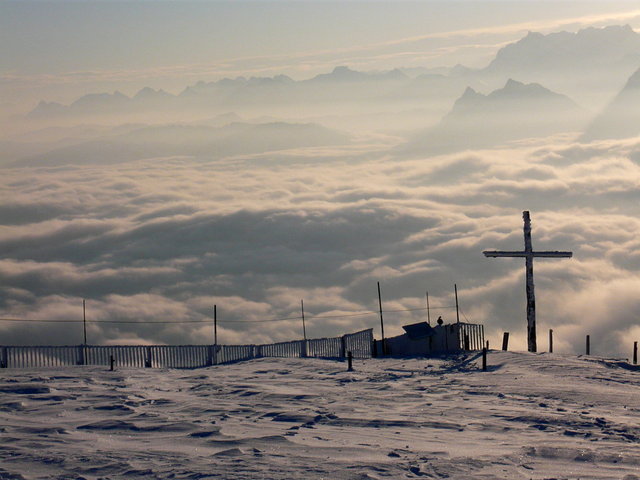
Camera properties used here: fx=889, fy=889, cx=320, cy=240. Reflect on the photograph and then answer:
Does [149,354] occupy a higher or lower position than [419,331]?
lower

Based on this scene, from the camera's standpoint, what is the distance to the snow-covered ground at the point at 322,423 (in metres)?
17.3

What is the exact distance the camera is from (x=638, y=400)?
86.7 ft

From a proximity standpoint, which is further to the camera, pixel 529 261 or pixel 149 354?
pixel 529 261

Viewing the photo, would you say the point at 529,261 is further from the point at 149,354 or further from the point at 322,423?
the point at 322,423

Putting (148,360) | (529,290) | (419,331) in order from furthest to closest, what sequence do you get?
(529,290) < (419,331) < (148,360)

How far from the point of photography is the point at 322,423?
22.3 metres

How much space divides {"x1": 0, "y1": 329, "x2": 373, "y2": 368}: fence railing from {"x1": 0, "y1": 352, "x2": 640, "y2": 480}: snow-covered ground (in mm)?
2588

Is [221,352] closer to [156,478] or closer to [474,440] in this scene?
[474,440]

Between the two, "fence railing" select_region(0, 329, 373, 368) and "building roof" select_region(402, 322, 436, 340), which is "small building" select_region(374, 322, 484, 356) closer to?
"building roof" select_region(402, 322, 436, 340)

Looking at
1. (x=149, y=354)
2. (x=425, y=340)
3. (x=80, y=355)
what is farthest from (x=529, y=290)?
(x=80, y=355)

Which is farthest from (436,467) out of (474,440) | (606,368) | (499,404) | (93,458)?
(606,368)

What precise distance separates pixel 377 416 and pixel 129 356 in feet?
54.2

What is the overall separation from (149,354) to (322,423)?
657 inches

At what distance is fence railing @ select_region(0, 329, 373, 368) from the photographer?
3550 centimetres
